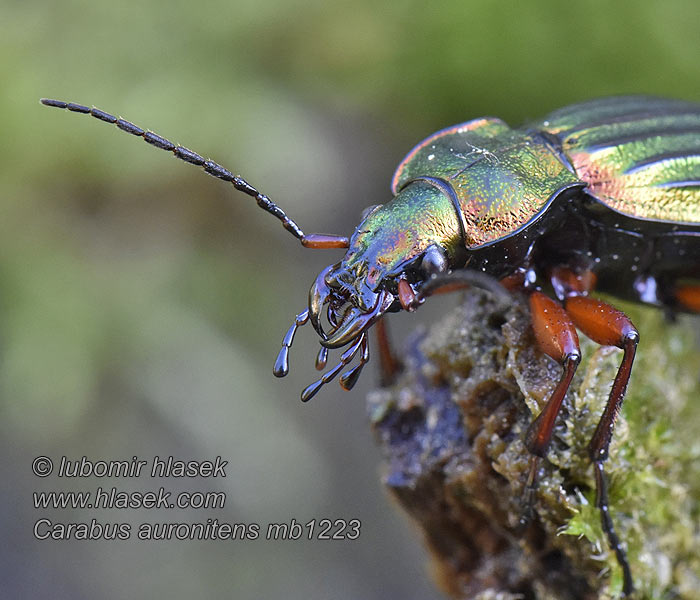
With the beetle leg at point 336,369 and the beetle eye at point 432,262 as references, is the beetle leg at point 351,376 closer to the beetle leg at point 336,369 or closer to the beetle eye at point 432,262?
the beetle leg at point 336,369

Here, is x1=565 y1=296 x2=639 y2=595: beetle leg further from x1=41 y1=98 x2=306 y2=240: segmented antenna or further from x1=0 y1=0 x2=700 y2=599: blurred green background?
x1=0 y1=0 x2=700 y2=599: blurred green background

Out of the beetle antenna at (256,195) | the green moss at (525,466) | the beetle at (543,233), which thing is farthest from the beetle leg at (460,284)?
the beetle antenna at (256,195)

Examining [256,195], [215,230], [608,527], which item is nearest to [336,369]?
[256,195]

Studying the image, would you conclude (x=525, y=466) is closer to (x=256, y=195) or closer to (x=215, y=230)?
(x=256, y=195)

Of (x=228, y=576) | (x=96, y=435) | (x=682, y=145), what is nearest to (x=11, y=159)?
(x=96, y=435)

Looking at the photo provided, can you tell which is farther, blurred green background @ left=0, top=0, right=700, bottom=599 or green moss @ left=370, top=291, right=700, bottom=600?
blurred green background @ left=0, top=0, right=700, bottom=599

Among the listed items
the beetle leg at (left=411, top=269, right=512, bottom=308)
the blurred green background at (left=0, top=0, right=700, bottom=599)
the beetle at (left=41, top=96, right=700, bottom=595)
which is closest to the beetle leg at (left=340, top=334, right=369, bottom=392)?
the beetle at (left=41, top=96, right=700, bottom=595)

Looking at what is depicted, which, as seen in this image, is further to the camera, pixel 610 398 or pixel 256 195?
pixel 256 195
